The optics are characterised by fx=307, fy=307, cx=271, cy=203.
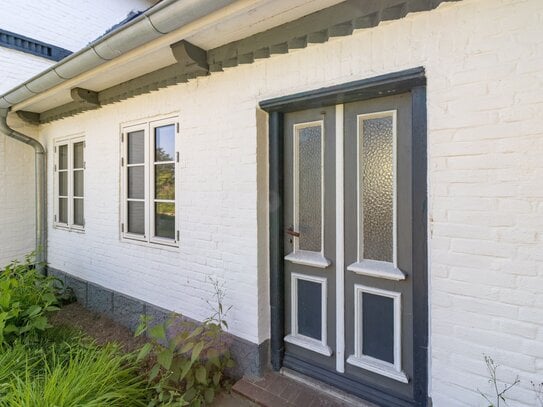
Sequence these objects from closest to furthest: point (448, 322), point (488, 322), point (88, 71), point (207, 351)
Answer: point (488, 322), point (448, 322), point (207, 351), point (88, 71)

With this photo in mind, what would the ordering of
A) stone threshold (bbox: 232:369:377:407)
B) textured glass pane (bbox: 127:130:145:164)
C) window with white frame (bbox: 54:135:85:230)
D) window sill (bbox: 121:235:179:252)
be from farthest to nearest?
window with white frame (bbox: 54:135:85:230) < textured glass pane (bbox: 127:130:145:164) < window sill (bbox: 121:235:179:252) < stone threshold (bbox: 232:369:377:407)

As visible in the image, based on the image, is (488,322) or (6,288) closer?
(488,322)

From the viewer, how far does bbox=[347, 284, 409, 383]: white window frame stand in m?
2.16

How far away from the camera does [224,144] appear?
288 cm

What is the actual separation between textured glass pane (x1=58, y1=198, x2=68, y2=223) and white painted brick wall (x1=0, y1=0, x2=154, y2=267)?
57 cm

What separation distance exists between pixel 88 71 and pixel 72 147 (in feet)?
6.85

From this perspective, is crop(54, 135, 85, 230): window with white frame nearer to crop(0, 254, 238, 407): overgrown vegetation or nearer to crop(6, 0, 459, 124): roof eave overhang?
crop(6, 0, 459, 124): roof eave overhang

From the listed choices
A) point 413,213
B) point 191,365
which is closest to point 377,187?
point 413,213

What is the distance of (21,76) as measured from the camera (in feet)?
16.8

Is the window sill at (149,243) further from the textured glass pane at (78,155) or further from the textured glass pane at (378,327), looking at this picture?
the textured glass pane at (378,327)

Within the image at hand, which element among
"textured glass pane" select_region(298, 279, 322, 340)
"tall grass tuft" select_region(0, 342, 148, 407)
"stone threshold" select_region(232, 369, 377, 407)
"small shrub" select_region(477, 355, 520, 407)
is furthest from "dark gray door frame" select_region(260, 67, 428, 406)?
"tall grass tuft" select_region(0, 342, 148, 407)

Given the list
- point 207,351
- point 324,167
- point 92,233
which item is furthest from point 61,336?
point 324,167

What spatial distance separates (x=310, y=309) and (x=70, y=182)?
4.45 m

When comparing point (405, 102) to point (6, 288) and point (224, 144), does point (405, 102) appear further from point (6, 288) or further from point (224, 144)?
point (6, 288)
